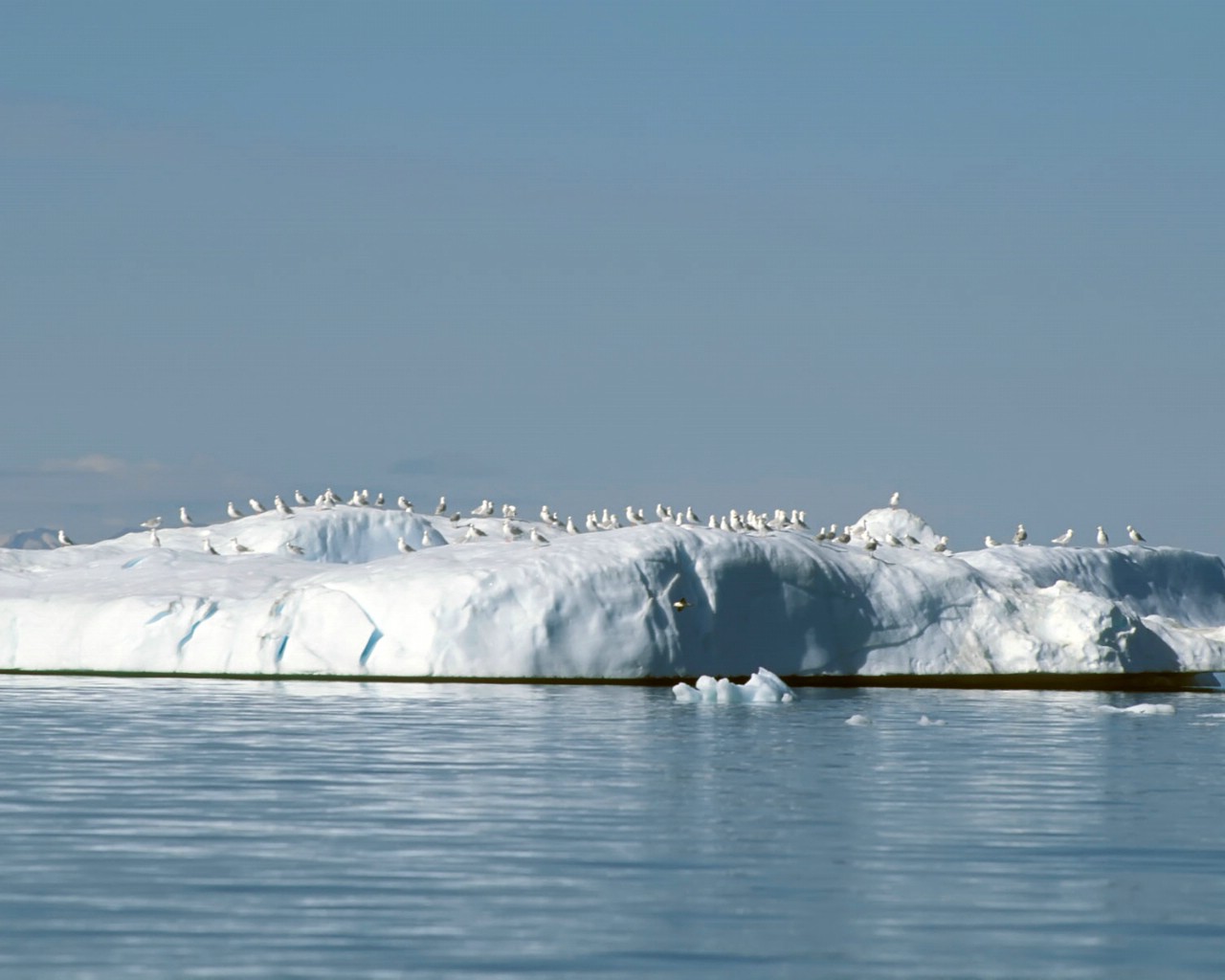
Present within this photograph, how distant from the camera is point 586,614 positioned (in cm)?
3419

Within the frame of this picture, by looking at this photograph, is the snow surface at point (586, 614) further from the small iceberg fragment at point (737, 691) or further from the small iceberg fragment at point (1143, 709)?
the small iceberg fragment at point (1143, 709)

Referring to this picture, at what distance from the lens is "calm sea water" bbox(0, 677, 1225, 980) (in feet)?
30.7

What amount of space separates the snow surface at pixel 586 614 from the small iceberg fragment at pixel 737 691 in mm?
3810

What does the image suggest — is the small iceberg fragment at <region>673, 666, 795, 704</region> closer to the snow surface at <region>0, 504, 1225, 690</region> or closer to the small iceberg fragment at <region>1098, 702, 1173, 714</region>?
the snow surface at <region>0, 504, 1225, 690</region>

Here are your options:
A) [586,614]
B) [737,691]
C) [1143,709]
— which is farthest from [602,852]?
[586,614]

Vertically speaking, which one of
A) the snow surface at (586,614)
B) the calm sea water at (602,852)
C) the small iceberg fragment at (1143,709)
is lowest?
the calm sea water at (602,852)

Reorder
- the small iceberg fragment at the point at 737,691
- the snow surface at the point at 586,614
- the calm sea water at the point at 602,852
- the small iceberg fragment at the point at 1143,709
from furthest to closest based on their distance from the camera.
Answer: the snow surface at the point at 586,614
the small iceberg fragment at the point at 737,691
the small iceberg fragment at the point at 1143,709
the calm sea water at the point at 602,852

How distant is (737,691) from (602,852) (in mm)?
18523

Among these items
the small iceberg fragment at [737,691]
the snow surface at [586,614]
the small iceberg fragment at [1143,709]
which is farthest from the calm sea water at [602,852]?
the snow surface at [586,614]

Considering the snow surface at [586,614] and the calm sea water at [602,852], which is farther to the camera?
the snow surface at [586,614]

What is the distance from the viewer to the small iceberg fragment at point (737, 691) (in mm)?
30703

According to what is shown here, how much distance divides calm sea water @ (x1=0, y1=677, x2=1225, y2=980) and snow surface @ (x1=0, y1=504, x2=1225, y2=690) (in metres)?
9.46

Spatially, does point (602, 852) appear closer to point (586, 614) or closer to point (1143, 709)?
point (1143, 709)

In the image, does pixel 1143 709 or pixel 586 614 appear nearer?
pixel 1143 709
